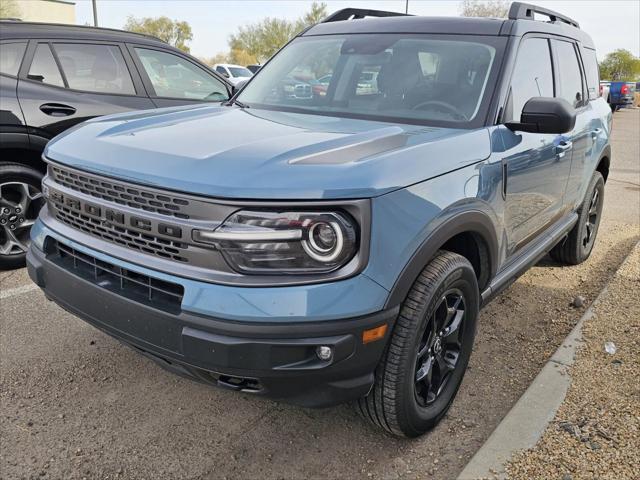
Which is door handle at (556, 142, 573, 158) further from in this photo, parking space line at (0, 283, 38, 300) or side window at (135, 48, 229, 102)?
parking space line at (0, 283, 38, 300)

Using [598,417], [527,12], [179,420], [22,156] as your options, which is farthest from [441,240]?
[22,156]

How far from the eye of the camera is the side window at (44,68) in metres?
4.46

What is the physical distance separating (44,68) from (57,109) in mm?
351

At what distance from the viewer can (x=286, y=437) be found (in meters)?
2.66

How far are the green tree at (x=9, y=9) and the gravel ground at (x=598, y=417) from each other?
144 ft

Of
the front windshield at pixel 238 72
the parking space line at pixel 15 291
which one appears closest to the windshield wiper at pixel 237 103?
the parking space line at pixel 15 291

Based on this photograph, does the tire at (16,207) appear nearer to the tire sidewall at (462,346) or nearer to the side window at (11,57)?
the side window at (11,57)

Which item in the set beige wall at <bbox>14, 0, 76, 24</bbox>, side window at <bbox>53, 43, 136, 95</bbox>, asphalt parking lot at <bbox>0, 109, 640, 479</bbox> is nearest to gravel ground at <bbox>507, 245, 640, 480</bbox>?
asphalt parking lot at <bbox>0, 109, 640, 479</bbox>

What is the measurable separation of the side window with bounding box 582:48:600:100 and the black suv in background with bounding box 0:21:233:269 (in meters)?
3.57

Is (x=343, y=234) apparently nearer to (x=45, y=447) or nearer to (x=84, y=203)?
(x=84, y=203)

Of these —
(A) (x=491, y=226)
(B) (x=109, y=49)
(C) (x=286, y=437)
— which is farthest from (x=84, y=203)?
(B) (x=109, y=49)

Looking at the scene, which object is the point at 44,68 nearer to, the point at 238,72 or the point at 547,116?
the point at 547,116

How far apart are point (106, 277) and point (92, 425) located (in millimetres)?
833

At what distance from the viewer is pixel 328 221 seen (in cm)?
197
